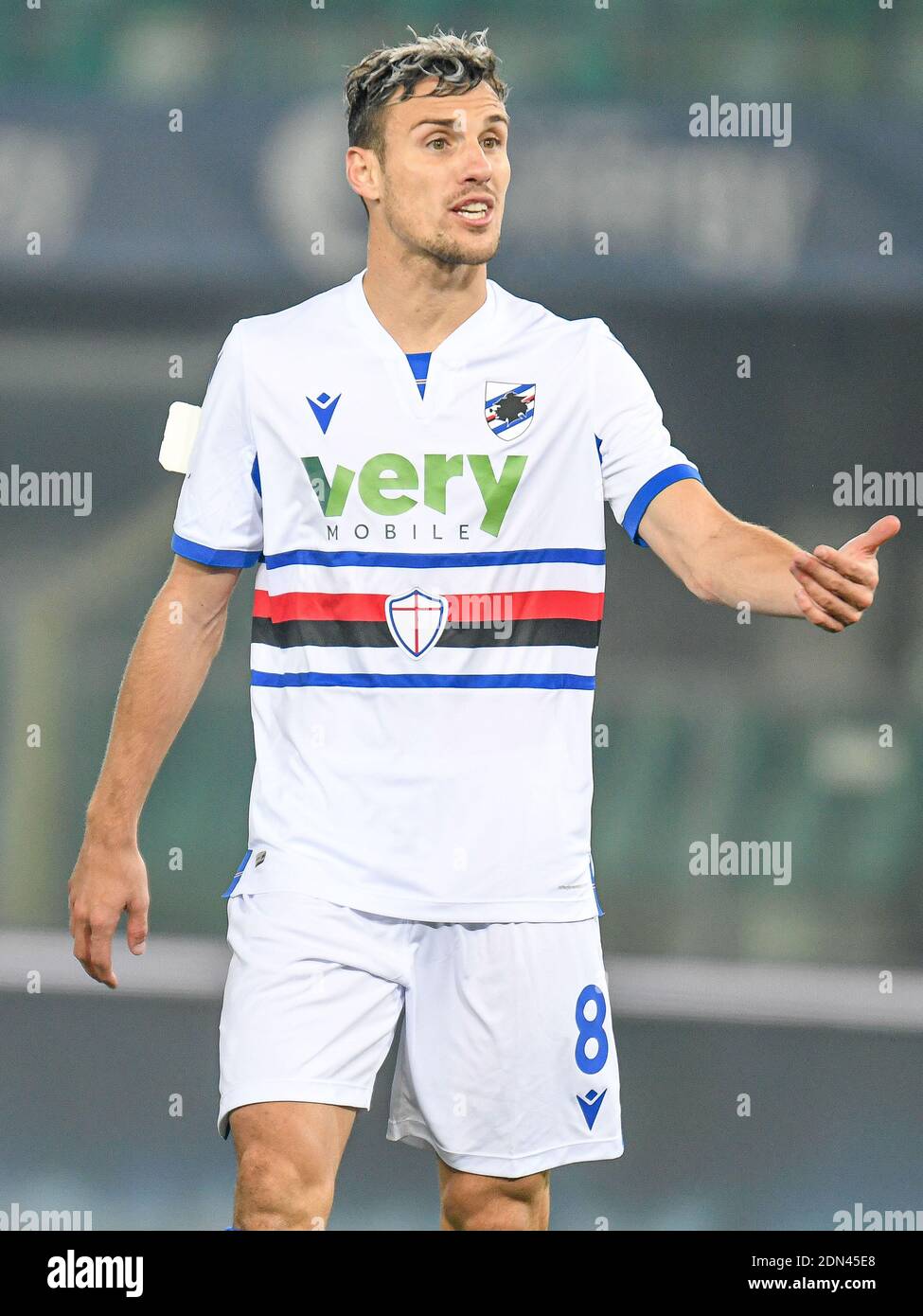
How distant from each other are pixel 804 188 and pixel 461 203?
206 cm

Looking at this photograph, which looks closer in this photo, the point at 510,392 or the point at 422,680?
the point at 422,680

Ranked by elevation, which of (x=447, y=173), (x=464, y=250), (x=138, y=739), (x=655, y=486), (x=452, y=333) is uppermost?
(x=447, y=173)

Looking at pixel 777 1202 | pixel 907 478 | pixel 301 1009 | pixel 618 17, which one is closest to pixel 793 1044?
pixel 777 1202

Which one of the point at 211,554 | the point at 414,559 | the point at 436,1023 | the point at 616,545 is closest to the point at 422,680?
the point at 414,559

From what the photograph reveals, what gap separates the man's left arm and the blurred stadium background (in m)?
2.09

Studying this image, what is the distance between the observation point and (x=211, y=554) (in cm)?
340

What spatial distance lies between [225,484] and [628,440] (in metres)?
0.67

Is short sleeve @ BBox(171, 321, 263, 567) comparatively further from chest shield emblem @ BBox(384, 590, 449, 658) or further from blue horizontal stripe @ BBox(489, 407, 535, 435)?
blue horizontal stripe @ BBox(489, 407, 535, 435)

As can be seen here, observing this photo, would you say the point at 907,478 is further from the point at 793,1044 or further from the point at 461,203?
the point at 461,203

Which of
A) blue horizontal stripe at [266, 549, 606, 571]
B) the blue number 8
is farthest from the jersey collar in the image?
the blue number 8

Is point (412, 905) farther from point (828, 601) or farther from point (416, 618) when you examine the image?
point (828, 601)

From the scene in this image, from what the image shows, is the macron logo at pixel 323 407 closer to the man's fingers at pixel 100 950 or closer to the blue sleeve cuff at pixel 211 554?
the blue sleeve cuff at pixel 211 554

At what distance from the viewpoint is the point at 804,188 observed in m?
5.14

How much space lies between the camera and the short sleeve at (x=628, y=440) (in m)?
3.29
